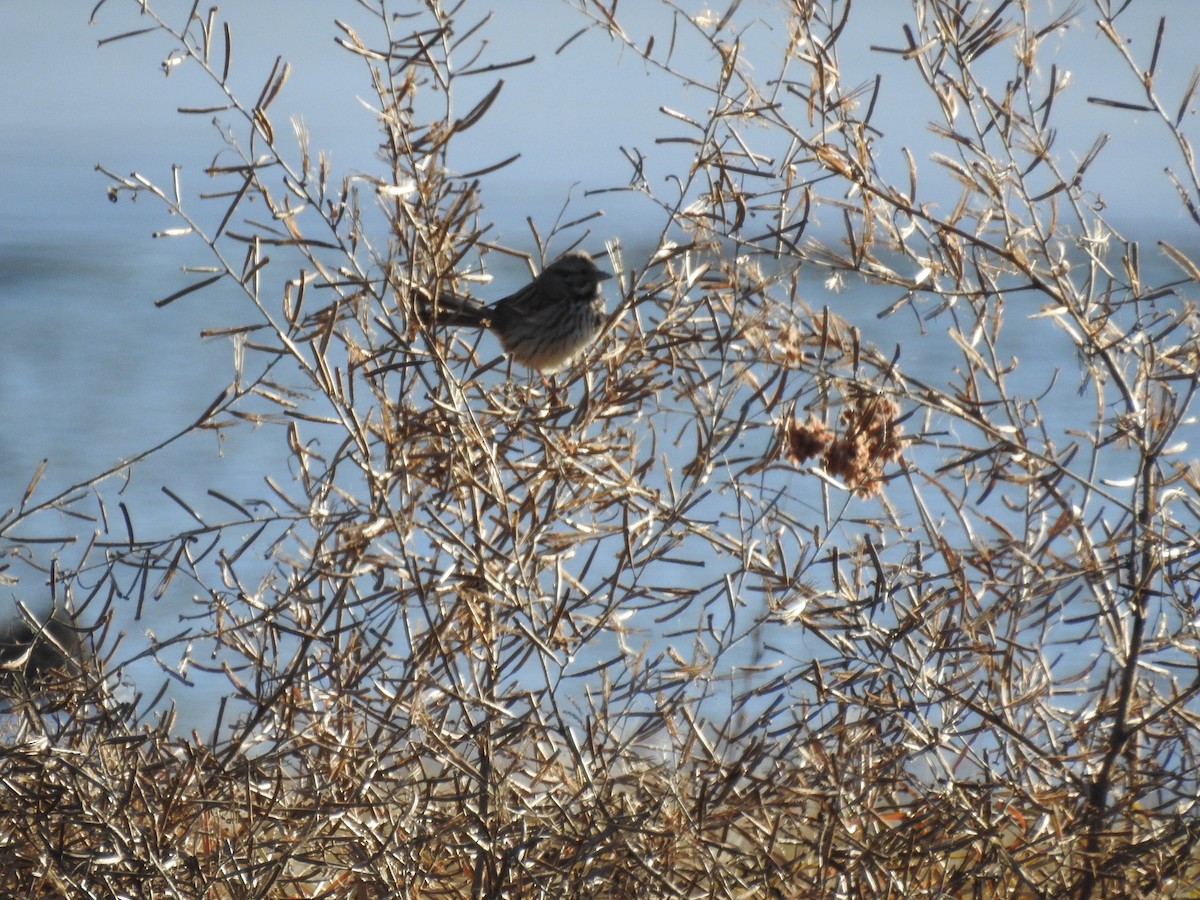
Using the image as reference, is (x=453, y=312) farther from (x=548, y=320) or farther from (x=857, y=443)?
(x=548, y=320)

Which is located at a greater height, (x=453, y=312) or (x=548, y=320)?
(x=548, y=320)

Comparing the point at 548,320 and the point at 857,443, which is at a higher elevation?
the point at 548,320

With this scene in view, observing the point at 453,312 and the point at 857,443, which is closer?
the point at 857,443

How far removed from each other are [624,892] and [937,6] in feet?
4.78

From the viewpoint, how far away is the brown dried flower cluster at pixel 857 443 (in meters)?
2.19

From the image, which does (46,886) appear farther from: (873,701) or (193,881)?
(873,701)

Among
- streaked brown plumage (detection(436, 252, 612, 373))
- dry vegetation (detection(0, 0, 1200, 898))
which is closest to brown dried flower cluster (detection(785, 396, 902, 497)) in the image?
dry vegetation (detection(0, 0, 1200, 898))

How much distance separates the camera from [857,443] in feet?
7.35

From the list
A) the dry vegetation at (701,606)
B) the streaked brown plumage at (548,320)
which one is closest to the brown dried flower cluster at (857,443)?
the dry vegetation at (701,606)

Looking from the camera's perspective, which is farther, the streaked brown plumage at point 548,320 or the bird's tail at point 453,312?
the streaked brown plumage at point 548,320

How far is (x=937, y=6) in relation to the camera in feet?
7.06

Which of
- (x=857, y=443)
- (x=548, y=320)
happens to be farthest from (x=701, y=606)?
(x=548, y=320)

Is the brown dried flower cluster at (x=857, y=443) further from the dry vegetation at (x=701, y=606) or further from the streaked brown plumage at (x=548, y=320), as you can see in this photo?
the streaked brown plumage at (x=548, y=320)

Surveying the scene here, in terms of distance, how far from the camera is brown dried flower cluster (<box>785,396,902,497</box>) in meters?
2.19
